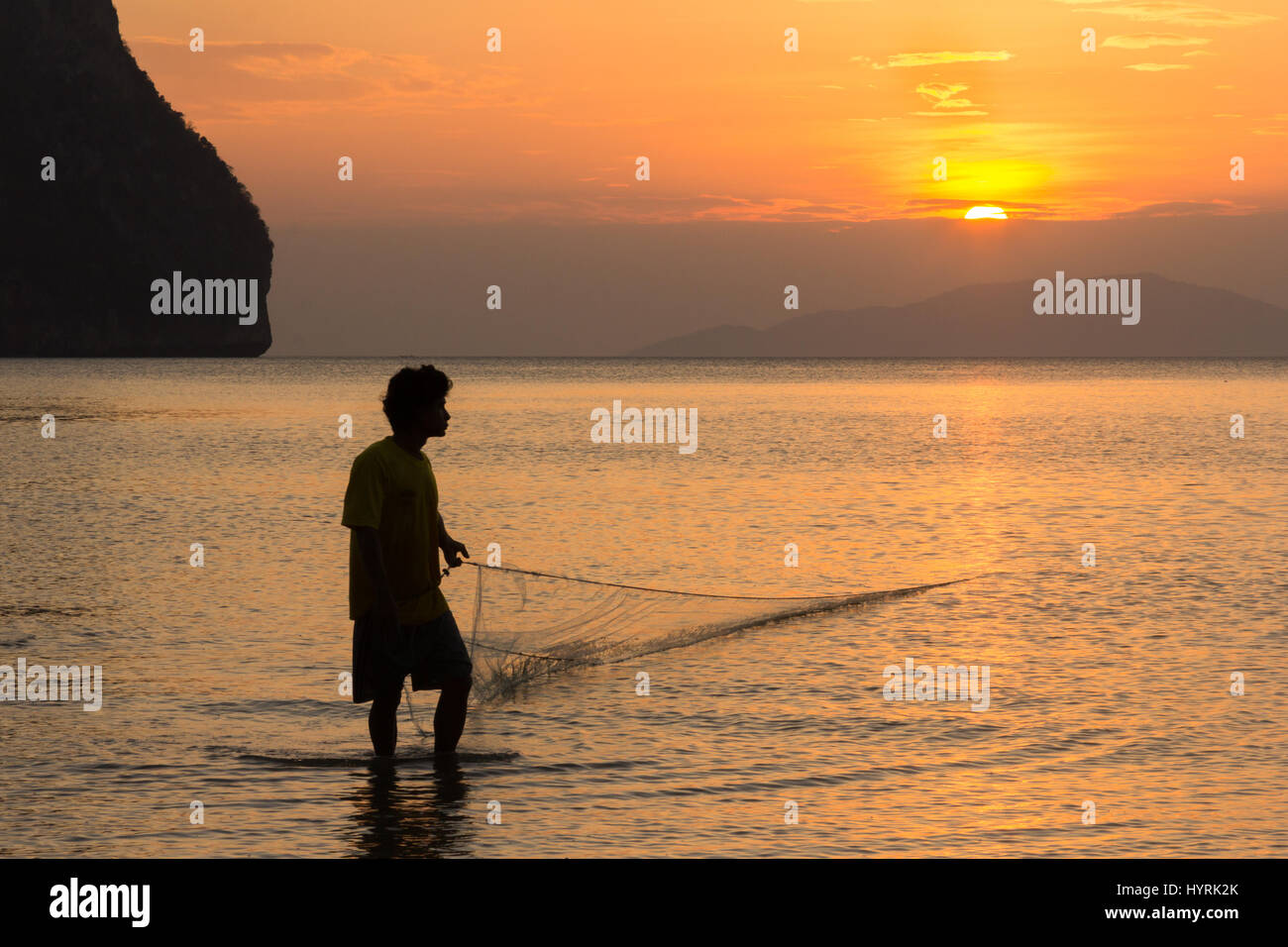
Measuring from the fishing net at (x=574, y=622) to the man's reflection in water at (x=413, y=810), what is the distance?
5.97 ft

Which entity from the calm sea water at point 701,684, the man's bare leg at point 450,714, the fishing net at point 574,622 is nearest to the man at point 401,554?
the man's bare leg at point 450,714

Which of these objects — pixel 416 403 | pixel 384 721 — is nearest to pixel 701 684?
pixel 384 721

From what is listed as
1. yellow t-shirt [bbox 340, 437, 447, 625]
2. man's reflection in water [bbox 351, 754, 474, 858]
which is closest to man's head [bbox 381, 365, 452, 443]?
yellow t-shirt [bbox 340, 437, 447, 625]

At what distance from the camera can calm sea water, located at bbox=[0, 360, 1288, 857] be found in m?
7.26

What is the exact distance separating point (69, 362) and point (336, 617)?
149m

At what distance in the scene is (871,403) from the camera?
91.8 metres

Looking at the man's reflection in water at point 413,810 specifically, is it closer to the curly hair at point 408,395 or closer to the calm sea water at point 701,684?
the calm sea water at point 701,684

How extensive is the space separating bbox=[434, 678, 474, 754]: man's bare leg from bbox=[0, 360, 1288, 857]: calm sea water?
16cm

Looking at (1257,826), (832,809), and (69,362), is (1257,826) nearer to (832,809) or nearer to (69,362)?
(832,809)

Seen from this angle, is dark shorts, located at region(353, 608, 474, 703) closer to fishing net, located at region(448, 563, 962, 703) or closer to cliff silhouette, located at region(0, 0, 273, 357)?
fishing net, located at region(448, 563, 962, 703)

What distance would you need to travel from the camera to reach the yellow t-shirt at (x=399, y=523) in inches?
269

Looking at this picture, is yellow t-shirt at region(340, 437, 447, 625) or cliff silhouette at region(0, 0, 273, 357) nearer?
yellow t-shirt at region(340, 437, 447, 625)
